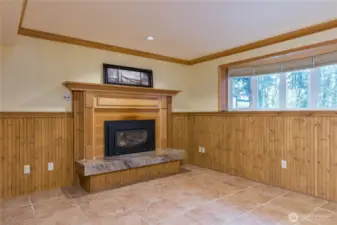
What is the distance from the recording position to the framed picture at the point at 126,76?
3.69 meters

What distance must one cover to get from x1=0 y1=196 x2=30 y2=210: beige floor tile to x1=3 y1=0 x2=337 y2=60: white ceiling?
2.25 meters

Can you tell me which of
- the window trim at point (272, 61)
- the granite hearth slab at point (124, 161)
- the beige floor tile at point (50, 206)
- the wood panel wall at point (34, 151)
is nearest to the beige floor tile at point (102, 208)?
the beige floor tile at point (50, 206)

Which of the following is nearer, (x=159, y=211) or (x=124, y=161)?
(x=159, y=211)

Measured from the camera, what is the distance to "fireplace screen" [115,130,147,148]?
12.2 ft

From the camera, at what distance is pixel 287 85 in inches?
135

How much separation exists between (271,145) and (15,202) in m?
3.62

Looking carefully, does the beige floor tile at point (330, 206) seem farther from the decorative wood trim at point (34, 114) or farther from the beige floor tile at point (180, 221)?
the decorative wood trim at point (34, 114)

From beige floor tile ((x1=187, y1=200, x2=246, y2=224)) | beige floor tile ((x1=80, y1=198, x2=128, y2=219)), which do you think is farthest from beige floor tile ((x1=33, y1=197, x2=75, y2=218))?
beige floor tile ((x1=187, y1=200, x2=246, y2=224))

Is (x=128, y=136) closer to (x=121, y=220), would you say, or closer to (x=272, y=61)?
(x=121, y=220)

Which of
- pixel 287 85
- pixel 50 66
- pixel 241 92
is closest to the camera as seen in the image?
pixel 50 66

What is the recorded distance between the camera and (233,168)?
3961mm

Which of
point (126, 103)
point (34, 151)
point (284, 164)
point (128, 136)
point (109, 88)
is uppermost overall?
point (109, 88)

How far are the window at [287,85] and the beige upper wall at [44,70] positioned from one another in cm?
223

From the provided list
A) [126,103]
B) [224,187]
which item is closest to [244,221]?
[224,187]
